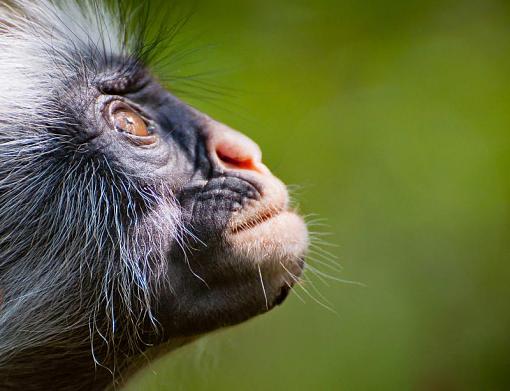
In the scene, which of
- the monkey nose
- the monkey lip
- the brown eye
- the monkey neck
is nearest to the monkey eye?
the brown eye

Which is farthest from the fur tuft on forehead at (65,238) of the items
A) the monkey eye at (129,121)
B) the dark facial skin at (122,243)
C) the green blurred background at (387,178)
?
the green blurred background at (387,178)

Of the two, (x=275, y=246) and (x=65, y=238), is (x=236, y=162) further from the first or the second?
(x=65, y=238)

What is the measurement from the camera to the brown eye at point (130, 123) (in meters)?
3.23

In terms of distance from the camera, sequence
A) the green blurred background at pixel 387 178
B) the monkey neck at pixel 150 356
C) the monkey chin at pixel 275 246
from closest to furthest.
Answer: the monkey chin at pixel 275 246, the monkey neck at pixel 150 356, the green blurred background at pixel 387 178

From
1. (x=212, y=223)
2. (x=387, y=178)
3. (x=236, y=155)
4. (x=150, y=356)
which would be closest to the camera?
(x=212, y=223)

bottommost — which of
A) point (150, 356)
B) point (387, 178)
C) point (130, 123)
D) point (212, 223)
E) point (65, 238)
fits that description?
point (150, 356)

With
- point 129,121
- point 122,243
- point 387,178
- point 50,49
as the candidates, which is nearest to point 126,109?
point 129,121

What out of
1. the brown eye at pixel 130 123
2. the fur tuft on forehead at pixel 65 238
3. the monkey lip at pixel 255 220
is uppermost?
the brown eye at pixel 130 123

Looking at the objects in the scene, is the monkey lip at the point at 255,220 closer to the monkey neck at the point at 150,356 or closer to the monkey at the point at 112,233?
the monkey at the point at 112,233

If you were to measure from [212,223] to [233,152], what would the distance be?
11.5 inches

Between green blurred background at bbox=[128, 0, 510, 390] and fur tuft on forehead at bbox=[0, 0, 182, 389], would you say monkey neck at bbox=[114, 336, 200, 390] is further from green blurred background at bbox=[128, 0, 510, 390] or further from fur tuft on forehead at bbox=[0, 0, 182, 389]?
green blurred background at bbox=[128, 0, 510, 390]

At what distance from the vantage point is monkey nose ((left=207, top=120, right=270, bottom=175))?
3.27m

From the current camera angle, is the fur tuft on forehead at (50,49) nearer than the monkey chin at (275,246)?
No

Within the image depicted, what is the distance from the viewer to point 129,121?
10.8ft
